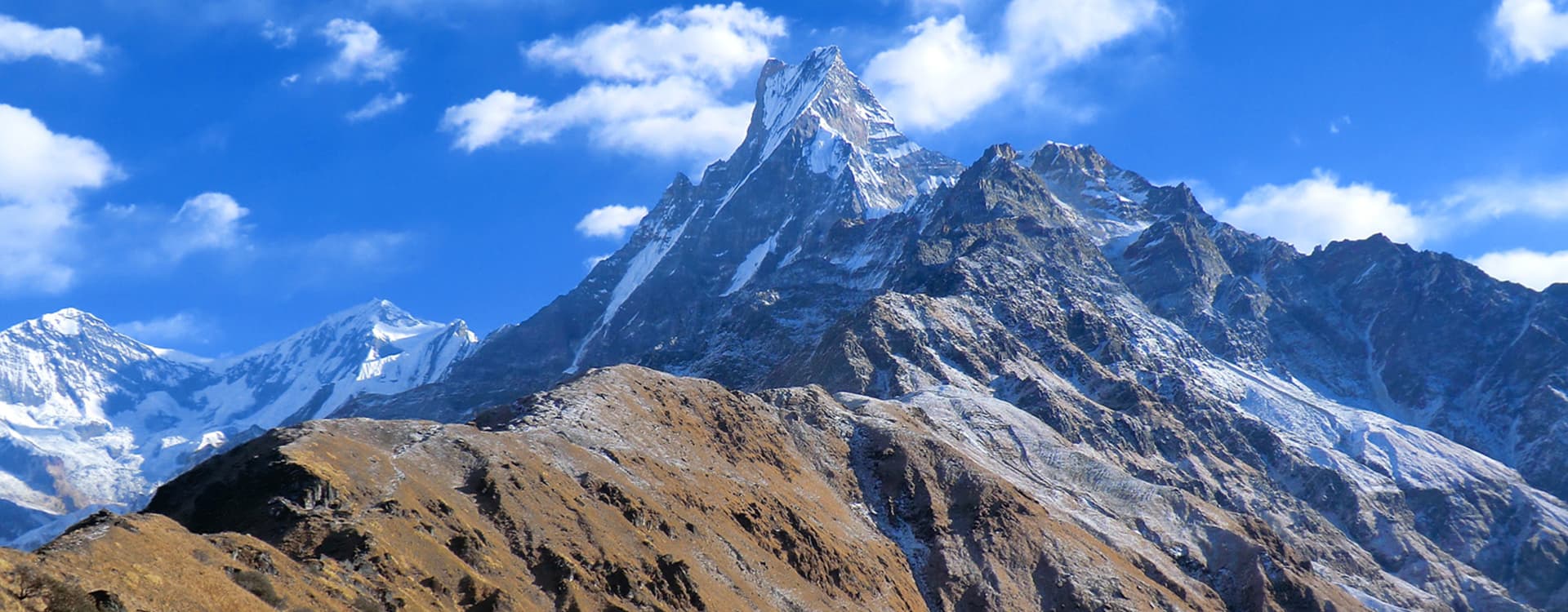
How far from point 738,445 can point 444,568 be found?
83.4 meters

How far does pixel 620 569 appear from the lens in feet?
378

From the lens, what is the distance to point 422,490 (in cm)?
10931

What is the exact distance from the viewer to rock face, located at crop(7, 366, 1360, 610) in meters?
83.5

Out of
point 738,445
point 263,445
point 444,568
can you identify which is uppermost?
point 738,445

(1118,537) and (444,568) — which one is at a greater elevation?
(1118,537)

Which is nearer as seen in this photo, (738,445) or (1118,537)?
(738,445)

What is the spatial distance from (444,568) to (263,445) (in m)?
22.3

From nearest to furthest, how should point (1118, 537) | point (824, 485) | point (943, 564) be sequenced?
point (943, 564) → point (824, 485) → point (1118, 537)

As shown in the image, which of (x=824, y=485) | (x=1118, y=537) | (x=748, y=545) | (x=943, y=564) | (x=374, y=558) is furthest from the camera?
(x=1118, y=537)

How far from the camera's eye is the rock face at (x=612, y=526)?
8350 centimetres

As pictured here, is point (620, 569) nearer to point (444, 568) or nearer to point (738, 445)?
point (444, 568)

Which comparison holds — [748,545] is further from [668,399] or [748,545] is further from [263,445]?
[263,445]

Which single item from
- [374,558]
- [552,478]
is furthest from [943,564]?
[374,558]

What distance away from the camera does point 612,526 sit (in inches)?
4911
